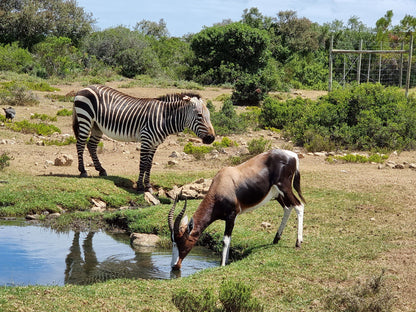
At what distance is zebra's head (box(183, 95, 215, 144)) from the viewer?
42.8 feet

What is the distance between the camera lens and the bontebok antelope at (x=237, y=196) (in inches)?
327

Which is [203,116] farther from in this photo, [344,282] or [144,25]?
[144,25]

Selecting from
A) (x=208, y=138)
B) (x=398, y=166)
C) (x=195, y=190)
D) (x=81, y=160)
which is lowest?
(x=195, y=190)

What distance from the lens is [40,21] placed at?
164 ft

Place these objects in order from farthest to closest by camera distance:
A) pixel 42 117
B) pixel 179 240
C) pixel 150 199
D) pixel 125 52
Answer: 1. pixel 125 52
2. pixel 42 117
3. pixel 150 199
4. pixel 179 240

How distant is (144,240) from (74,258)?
1304 millimetres

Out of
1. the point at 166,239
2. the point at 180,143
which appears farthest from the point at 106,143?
the point at 166,239

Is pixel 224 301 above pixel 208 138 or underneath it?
underneath

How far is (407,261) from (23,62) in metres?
35.4

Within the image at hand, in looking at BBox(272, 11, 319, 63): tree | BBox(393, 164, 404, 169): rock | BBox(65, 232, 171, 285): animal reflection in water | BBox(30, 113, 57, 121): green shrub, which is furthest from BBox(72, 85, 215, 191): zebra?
BBox(272, 11, 319, 63): tree

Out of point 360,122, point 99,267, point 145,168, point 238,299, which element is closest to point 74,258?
point 99,267

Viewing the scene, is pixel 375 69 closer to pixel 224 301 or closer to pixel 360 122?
pixel 360 122

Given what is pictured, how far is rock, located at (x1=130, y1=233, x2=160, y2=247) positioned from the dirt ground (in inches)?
156

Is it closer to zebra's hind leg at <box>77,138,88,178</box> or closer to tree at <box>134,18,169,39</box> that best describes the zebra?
zebra's hind leg at <box>77,138,88,178</box>
